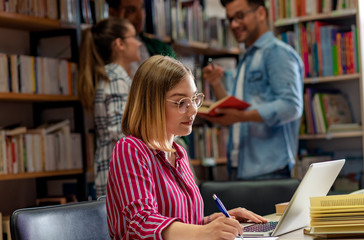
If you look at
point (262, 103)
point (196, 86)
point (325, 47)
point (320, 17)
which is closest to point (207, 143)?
point (325, 47)

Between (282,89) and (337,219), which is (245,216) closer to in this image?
(337,219)

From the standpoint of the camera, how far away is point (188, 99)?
1.60 meters

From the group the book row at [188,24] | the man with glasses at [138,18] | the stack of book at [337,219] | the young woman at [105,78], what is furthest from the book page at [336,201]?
the book row at [188,24]

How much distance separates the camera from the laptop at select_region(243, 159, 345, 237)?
1.46 metres

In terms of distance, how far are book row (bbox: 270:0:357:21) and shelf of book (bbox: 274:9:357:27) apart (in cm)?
3

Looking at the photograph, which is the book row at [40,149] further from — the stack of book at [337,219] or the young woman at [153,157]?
the stack of book at [337,219]

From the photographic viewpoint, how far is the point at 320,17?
4.35 metres

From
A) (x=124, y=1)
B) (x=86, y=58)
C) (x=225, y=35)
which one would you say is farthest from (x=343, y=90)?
(x=86, y=58)

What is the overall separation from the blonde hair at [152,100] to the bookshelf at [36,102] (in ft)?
6.42

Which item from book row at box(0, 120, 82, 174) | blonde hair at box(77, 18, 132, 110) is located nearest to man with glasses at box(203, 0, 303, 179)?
blonde hair at box(77, 18, 132, 110)

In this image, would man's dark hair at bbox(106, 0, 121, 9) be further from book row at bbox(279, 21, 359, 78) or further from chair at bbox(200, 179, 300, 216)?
chair at bbox(200, 179, 300, 216)

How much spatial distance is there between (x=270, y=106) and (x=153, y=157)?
1626mm

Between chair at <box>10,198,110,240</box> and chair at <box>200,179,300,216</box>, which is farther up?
chair at <box>10,198,110,240</box>

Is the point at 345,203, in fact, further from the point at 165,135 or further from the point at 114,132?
the point at 114,132
